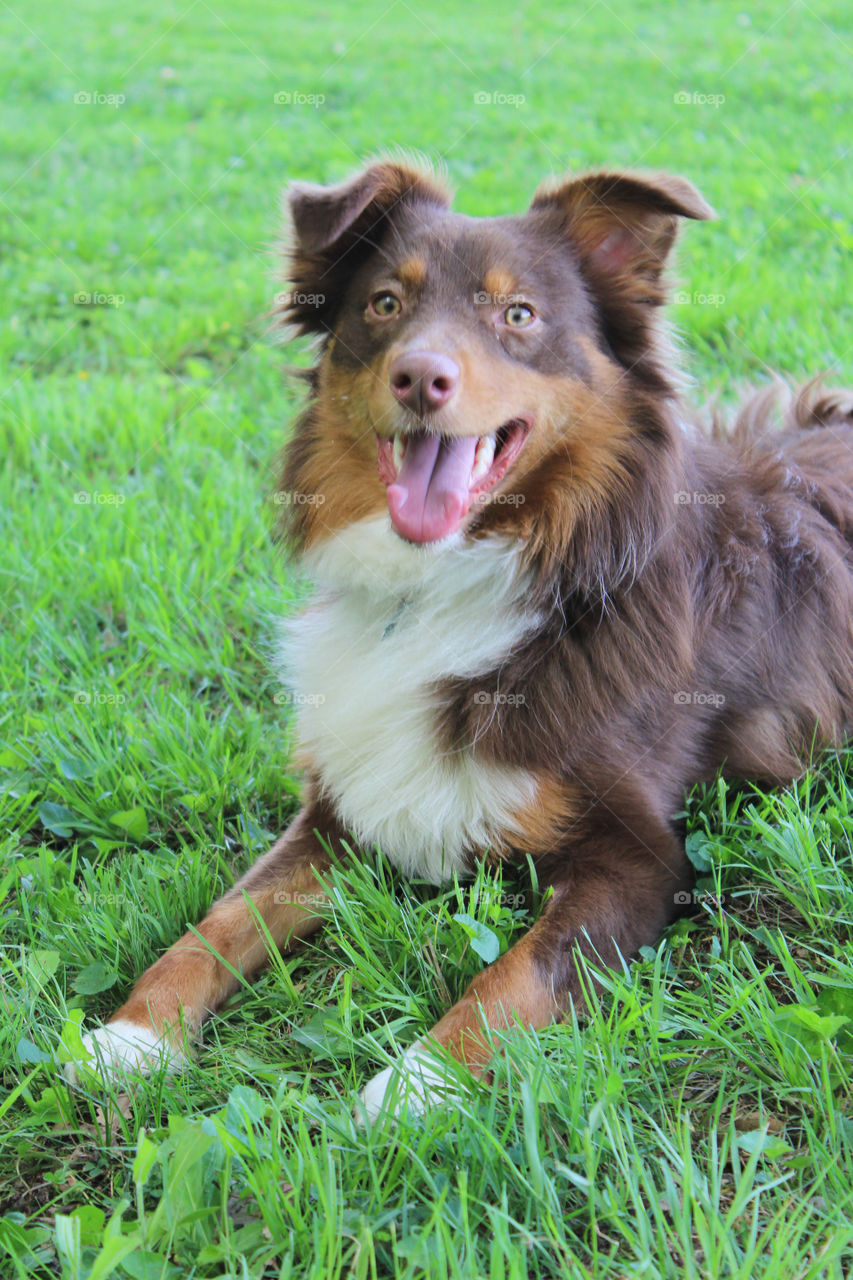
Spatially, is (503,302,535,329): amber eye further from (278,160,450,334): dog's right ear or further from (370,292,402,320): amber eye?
(278,160,450,334): dog's right ear

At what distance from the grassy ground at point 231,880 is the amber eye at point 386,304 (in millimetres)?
1169

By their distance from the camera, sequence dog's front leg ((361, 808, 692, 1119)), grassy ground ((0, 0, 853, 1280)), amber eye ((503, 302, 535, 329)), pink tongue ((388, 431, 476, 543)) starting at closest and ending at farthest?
grassy ground ((0, 0, 853, 1280)), dog's front leg ((361, 808, 692, 1119)), pink tongue ((388, 431, 476, 543)), amber eye ((503, 302, 535, 329))

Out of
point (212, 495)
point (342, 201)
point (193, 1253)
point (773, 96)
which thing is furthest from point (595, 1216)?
point (773, 96)

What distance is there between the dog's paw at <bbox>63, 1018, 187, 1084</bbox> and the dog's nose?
5.26 feet

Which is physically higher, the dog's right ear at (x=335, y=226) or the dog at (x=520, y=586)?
the dog's right ear at (x=335, y=226)

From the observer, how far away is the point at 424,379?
262 centimetres

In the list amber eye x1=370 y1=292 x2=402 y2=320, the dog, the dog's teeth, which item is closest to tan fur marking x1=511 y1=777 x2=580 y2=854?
the dog

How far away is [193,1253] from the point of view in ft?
6.42

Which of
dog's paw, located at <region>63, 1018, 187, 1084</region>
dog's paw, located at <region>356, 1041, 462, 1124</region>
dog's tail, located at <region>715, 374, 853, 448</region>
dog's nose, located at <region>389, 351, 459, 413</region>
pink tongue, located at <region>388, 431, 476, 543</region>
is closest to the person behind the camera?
dog's paw, located at <region>356, 1041, 462, 1124</region>

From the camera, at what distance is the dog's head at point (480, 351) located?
278 cm

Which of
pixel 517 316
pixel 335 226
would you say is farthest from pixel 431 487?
pixel 335 226

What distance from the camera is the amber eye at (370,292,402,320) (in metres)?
2.96

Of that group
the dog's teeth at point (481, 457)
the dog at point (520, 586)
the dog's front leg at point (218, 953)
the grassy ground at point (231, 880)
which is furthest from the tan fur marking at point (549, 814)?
the dog's teeth at point (481, 457)

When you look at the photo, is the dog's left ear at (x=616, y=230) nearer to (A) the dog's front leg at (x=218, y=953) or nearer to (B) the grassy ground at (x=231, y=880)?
(B) the grassy ground at (x=231, y=880)
